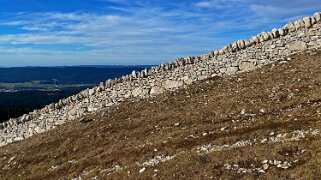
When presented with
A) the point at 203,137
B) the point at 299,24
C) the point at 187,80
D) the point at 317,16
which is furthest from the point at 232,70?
the point at 203,137

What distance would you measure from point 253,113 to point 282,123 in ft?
14.1

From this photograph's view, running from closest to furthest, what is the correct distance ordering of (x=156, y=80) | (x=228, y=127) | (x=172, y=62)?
(x=228, y=127), (x=156, y=80), (x=172, y=62)

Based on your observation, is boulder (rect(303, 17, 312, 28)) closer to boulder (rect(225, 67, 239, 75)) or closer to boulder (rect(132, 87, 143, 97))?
boulder (rect(225, 67, 239, 75))

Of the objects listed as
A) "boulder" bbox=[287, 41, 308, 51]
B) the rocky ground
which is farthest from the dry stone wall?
the rocky ground

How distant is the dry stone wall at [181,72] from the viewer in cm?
4531

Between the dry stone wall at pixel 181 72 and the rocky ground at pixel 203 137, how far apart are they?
299cm

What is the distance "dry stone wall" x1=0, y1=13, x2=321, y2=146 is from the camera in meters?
45.3

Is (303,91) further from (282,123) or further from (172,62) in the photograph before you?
(172,62)

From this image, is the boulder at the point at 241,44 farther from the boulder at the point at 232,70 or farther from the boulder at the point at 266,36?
the boulder at the point at 232,70

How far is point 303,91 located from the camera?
107ft

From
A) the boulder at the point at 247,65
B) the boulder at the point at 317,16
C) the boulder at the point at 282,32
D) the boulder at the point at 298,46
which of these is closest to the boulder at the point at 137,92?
the boulder at the point at 247,65

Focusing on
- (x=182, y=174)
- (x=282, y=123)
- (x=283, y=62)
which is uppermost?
(x=283, y=62)

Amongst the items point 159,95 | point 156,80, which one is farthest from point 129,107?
point 156,80

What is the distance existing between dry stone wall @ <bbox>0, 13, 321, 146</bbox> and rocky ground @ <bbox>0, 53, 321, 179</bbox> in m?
2.99
